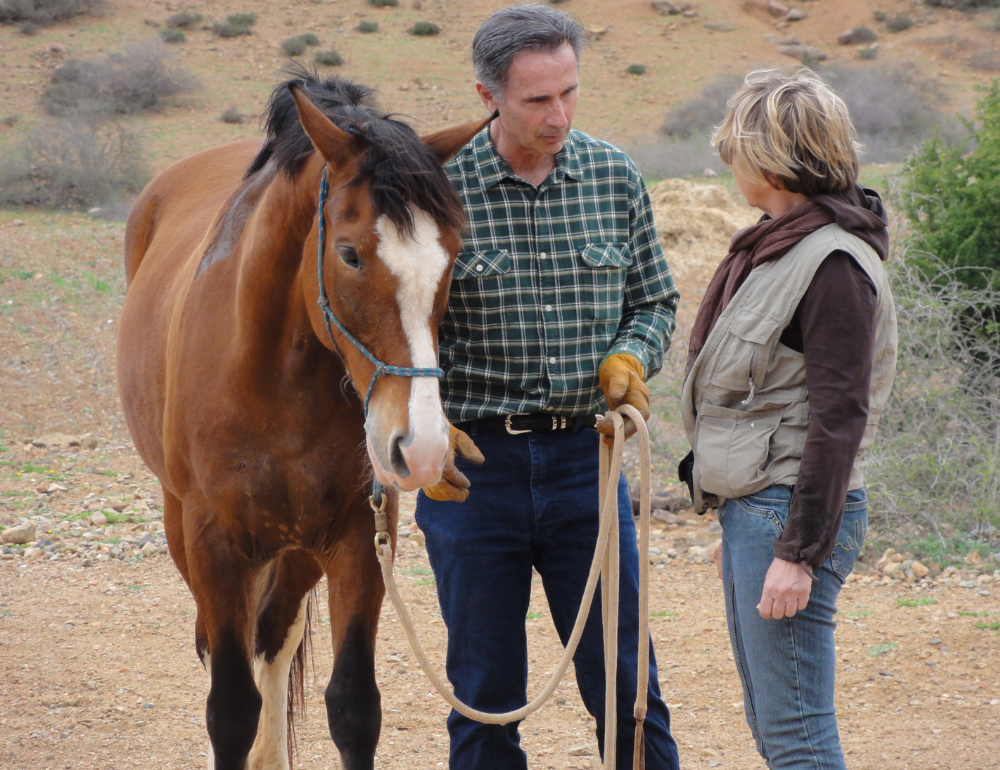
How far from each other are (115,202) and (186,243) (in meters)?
11.3

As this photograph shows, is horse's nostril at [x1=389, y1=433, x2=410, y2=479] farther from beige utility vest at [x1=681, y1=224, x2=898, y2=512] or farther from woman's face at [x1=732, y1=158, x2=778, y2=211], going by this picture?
woman's face at [x1=732, y1=158, x2=778, y2=211]

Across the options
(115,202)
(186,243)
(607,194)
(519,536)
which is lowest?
(115,202)

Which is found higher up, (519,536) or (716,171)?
(519,536)

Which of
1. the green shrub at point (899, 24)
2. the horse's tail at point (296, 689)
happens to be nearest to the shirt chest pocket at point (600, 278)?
the horse's tail at point (296, 689)

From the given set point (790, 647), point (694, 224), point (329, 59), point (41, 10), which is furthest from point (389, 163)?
point (41, 10)

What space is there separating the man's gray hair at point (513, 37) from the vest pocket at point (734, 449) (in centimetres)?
93

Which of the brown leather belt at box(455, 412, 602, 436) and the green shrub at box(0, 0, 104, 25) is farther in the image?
the green shrub at box(0, 0, 104, 25)

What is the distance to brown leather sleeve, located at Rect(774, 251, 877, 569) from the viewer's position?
1704 millimetres

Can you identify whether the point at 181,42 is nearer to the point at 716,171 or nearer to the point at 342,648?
Answer: the point at 716,171

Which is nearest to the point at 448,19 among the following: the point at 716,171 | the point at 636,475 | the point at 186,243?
the point at 716,171

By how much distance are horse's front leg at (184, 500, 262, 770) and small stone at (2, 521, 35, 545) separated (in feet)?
10.4

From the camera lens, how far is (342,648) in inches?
95.0

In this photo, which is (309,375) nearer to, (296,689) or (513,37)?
(513,37)

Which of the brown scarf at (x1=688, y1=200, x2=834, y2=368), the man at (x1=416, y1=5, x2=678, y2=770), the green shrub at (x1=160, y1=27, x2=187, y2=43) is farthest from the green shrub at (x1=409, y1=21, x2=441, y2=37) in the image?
the brown scarf at (x1=688, y1=200, x2=834, y2=368)
